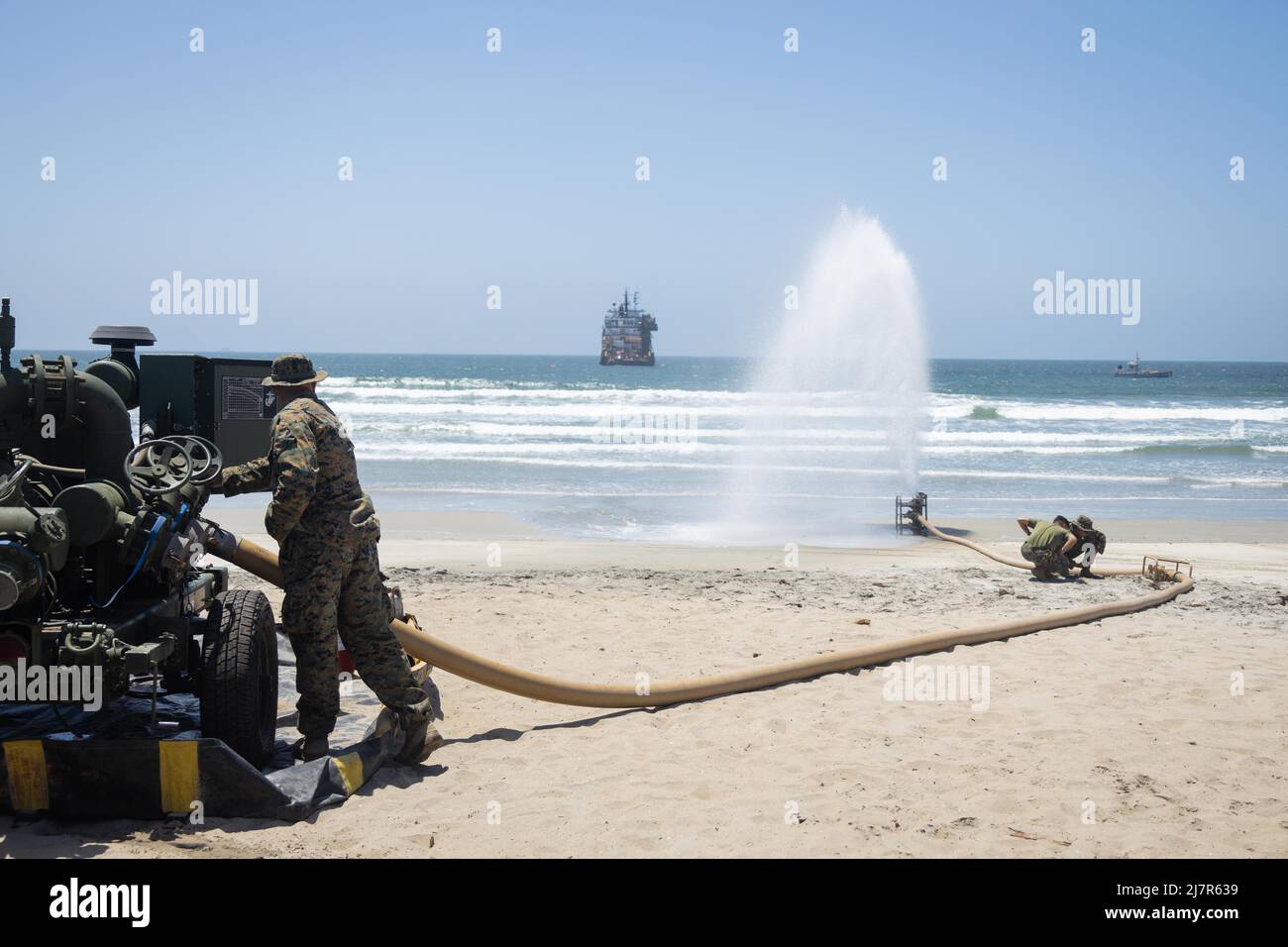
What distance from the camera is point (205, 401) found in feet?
19.6

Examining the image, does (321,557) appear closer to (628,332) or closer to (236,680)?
(236,680)

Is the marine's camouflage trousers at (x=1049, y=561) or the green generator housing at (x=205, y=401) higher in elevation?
the green generator housing at (x=205, y=401)

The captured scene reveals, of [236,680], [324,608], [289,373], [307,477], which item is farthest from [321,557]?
[289,373]

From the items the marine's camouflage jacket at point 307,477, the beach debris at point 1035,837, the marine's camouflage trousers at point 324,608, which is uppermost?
the marine's camouflage jacket at point 307,477

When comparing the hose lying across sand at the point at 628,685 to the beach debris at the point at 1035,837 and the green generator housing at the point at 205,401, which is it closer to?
the green generator housing at the point at 205,401

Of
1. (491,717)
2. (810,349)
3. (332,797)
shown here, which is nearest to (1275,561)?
(810,349)

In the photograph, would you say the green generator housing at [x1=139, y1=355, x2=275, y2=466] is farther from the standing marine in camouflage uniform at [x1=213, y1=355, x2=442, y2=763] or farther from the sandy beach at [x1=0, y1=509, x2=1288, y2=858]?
the sandy beach at [x1=0, y1=509, x2=1288, y2=858]

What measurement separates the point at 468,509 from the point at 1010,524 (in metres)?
8.27

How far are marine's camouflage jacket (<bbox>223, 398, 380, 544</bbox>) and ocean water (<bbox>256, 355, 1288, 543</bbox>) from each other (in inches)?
365

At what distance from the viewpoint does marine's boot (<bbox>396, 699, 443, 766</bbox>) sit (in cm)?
545

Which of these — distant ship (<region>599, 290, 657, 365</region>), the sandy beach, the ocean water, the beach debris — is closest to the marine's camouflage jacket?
the sandy beach

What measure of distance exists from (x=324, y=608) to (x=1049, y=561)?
25.9 feet

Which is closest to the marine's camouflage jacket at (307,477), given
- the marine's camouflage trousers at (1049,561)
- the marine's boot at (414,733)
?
the marine's boot at (414,733)

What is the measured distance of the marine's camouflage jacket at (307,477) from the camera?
5.02 m
